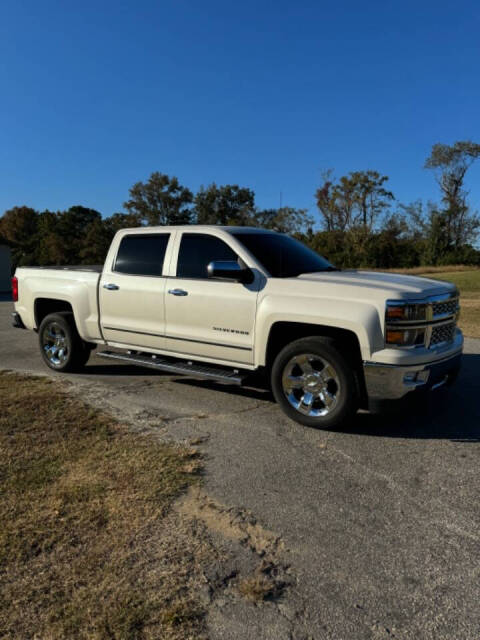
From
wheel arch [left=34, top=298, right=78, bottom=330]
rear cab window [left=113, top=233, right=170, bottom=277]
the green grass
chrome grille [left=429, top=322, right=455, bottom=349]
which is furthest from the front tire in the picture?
the green grass

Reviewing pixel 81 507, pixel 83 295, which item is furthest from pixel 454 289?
pixel 83 295

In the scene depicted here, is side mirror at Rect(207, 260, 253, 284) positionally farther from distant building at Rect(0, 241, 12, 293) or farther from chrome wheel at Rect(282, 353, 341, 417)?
distant building at Rect(0, 241, 12, 293)

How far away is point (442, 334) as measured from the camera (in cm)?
464

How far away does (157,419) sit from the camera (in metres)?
4.84

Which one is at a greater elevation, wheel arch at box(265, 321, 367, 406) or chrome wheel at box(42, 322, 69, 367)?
wheel arch at box(265, 321, 367, 406)

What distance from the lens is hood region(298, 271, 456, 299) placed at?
13.9 ft

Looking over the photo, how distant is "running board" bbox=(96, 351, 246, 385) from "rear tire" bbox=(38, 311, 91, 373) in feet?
2.16

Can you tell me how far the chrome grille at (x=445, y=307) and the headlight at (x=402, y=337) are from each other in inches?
12.8

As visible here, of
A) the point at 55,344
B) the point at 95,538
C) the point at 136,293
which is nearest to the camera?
the point at 95,538

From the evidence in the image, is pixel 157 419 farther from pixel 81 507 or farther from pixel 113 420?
pixel 81 507

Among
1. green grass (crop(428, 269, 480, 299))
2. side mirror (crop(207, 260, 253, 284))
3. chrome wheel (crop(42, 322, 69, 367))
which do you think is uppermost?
side mirror (crop(207, 260, 253, 284))

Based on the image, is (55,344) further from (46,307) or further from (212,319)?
(212,319)

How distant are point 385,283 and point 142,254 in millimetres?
2867

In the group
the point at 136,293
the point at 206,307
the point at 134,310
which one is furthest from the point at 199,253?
the point at 134,310
